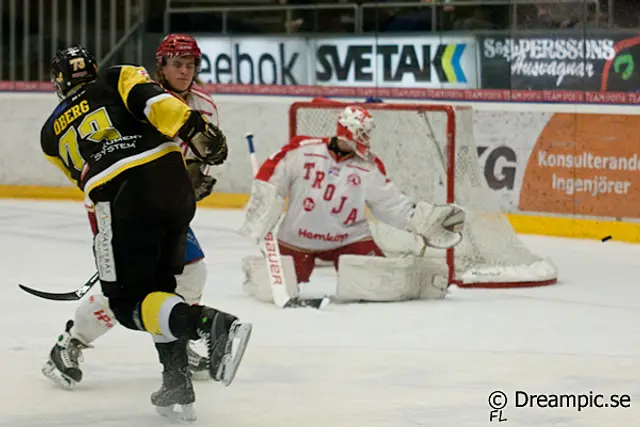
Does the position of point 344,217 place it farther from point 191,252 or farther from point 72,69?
point 72,69

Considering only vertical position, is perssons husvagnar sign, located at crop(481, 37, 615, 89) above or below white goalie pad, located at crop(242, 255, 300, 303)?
above

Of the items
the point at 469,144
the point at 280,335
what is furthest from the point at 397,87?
the point at 280,335

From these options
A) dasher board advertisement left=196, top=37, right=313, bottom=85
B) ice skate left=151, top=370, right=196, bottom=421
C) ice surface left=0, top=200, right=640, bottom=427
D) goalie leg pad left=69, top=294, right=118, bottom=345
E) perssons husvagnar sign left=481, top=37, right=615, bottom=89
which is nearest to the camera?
ice skate left=151, top=370, right=196, bottom=421

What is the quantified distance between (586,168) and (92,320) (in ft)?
15.0

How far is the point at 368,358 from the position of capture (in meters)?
4.70

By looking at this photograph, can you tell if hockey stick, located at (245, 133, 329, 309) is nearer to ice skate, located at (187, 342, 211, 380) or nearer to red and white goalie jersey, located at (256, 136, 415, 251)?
red and white goalie jersey, located at (256, 136, 415, 251)

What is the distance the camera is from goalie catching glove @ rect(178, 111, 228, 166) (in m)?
3.58

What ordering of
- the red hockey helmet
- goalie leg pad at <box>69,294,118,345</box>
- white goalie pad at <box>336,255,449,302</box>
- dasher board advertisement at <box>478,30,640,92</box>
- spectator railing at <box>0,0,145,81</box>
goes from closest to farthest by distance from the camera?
goalie leg pad at <box>69,294,118,345</box> < the red hockey helmet < white goalie pad at <box>336,255,449,302</box> < dasher board advertisement at <box>478,30,640,92</box> < spectator railing at <box>0,0,145,81</box>

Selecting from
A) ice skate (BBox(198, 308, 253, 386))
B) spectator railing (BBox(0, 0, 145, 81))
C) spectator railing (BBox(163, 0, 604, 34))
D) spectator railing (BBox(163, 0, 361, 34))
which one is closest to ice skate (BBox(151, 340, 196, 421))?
ice skate (BBox(198, 308, 253, 386))

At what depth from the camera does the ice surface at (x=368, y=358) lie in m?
3.88

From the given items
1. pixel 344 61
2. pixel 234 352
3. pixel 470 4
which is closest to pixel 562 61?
pixel 470 4

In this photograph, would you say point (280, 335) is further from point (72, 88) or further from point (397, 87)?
point (397, 87)

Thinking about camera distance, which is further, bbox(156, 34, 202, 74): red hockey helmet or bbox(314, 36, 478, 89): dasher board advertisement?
bbox(314, 36, 478, 89): dasher board advertisement

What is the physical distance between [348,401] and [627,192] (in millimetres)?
4348
